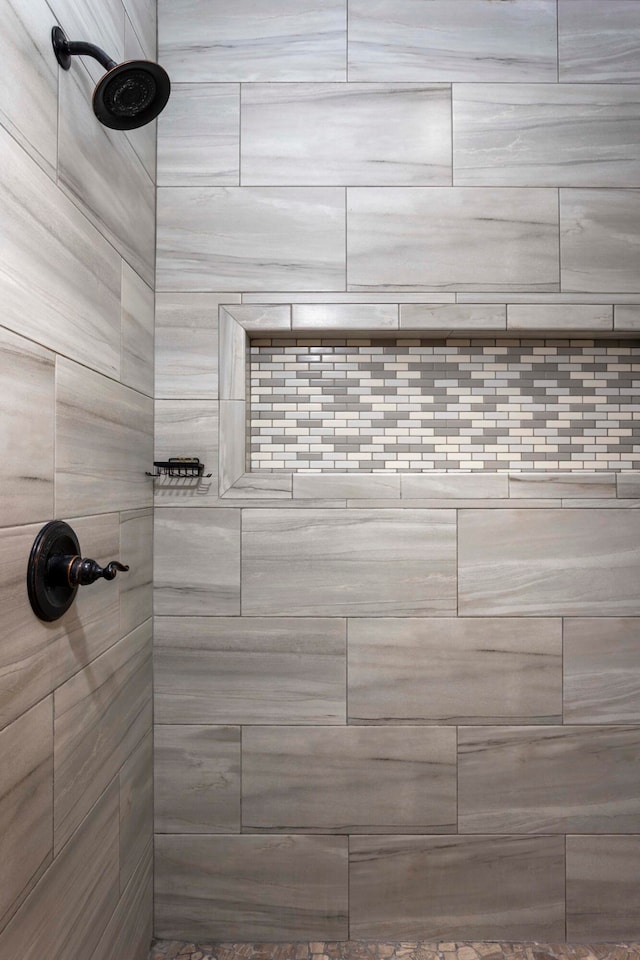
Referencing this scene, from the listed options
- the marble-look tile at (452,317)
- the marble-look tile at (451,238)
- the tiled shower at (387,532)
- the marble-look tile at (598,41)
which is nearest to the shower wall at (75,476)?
the tiled shower at (387,532)

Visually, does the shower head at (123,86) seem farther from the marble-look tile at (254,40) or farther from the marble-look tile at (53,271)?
the marble-look tile at (254,40)

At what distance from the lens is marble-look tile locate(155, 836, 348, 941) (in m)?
1.58

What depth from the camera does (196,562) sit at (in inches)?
63.1

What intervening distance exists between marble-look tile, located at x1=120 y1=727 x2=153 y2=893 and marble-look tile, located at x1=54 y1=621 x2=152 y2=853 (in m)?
0.04

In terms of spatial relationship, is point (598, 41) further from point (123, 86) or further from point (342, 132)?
point (123, 86)

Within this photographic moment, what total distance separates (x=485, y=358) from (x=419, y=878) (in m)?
1.40

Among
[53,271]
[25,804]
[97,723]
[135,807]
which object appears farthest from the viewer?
[135,807]

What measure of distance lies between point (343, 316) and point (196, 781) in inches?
50.4

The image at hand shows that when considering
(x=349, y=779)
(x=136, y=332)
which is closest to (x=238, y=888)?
(x=349, y=779)

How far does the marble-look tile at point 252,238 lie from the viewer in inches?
62.8

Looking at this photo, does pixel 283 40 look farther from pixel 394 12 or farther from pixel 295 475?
pixel 295 475

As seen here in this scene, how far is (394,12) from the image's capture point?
5.25ft

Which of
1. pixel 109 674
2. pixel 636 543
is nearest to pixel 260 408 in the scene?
pixel 109 674

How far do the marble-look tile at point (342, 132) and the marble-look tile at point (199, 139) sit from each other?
4cm
